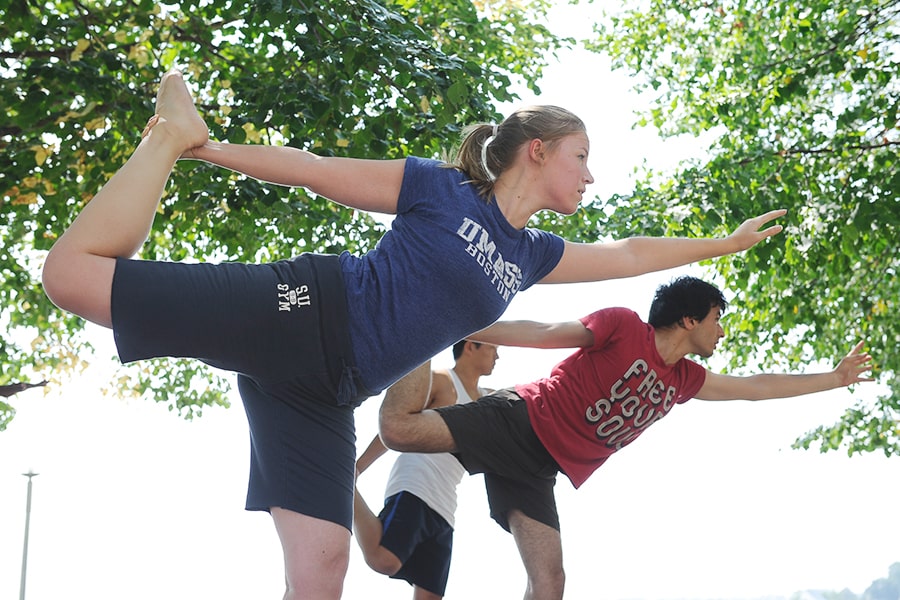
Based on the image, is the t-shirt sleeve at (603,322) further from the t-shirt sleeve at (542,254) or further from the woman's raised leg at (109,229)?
the woman's raised leg at (109,229)

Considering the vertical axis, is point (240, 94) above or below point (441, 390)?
above

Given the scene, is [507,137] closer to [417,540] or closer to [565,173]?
[565,173]

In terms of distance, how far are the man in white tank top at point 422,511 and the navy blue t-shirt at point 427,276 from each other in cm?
197

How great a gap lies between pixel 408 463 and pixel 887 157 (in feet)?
16.3

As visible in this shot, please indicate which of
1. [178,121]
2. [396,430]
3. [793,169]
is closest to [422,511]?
[396,430]

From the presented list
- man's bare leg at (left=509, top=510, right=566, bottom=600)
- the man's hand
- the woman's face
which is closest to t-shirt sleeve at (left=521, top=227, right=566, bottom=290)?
the woman's face

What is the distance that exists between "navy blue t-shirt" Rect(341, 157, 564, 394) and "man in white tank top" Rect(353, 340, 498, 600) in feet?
6.47

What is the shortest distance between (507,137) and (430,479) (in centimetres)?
233

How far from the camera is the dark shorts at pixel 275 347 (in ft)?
6.35

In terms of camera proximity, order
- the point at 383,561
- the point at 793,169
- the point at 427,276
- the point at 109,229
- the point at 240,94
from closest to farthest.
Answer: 1. the point at 109,229
2. the point at 427,276
3. the point at 383,561
4. the point at 240,94
5. the point at 793,169

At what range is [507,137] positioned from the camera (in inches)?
101

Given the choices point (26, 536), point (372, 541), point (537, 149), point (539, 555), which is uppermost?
point (26, 536)

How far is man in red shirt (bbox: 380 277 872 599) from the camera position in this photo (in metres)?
3.71

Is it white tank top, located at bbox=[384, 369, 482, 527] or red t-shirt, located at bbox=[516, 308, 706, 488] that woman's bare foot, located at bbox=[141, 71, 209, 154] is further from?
white tank top, located at bbox=[384, 369, 482, 527]
